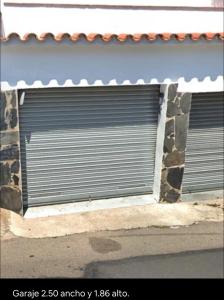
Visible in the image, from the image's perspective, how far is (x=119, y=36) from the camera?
8.18 m

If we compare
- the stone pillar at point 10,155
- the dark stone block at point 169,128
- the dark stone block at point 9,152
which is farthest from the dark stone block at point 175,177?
the dark stone block at point 9,152

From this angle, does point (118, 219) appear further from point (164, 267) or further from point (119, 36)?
point (119, 36)

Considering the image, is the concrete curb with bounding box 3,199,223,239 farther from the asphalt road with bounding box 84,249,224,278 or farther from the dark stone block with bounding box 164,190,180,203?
the asphalt road with bounding box 84,249,224,278

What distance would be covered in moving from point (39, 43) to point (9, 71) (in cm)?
71

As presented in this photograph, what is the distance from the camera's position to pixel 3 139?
27.0ft

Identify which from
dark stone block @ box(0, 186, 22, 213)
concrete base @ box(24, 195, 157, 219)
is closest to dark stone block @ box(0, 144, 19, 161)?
dark stone block @ box(0, 186, 22, 213)

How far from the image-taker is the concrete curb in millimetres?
8273
